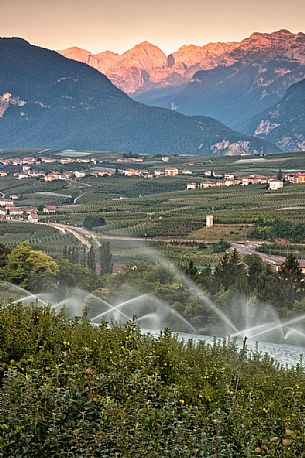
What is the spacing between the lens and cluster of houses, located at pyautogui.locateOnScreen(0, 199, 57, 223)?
6912 centimetres

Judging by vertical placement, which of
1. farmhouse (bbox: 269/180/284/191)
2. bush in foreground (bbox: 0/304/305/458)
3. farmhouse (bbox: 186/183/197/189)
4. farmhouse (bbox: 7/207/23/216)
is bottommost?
farmhouse (bbox: 7/207/23/216)

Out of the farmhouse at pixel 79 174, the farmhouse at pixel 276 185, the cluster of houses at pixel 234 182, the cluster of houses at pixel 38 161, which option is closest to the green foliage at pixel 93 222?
the farmhouse at pixel 276 185

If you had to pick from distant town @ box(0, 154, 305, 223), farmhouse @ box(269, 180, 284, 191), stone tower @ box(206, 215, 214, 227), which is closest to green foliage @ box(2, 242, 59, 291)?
stone tower @ box(206, 215, 214, 227)

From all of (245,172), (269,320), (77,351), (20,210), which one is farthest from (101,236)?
(245,172)

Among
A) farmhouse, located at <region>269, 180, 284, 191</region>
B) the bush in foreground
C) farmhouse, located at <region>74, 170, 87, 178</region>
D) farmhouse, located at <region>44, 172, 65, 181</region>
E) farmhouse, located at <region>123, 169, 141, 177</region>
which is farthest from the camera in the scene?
farmhouse, located at <region>74, 170, 87, 178</region>

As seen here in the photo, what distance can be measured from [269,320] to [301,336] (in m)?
2.10

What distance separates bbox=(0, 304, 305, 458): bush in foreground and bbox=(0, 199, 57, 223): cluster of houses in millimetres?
57617

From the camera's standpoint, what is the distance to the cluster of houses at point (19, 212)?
6912cm

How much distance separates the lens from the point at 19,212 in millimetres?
74938

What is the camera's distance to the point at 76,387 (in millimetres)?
7340

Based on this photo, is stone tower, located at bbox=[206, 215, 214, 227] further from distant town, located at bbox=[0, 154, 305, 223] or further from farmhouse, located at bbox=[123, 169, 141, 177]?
farmhouse, located at bbox=[123, 169, 141, 177]

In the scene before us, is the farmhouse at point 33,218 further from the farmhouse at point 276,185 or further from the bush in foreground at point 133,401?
the bush in foreground at point 133,401

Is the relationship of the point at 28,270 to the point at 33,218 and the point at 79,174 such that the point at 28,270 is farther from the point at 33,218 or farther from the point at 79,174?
the point at 79,174

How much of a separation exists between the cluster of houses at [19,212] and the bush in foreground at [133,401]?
57617 mm
